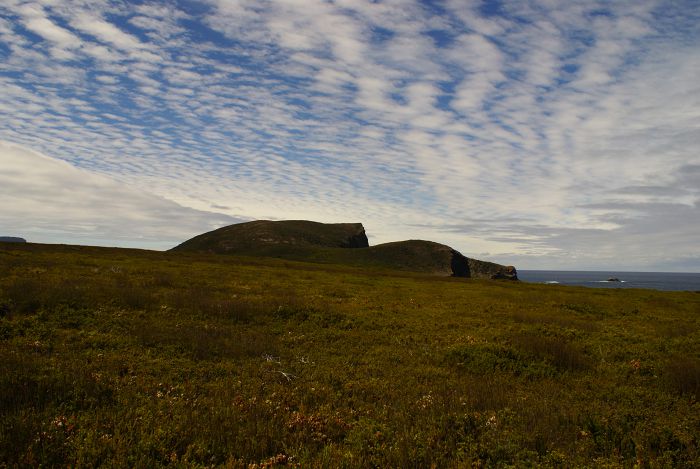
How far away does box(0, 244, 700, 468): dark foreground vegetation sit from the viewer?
23.3ft

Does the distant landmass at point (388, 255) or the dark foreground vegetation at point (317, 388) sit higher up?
the distant landmass at point (388, 255)

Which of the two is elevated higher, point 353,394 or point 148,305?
point 148,305

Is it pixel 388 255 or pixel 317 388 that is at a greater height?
pixel 388 255

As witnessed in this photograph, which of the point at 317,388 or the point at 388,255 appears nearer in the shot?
the point at 317,388

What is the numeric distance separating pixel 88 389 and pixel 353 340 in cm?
1070

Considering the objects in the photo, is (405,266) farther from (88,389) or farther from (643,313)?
(88,389)

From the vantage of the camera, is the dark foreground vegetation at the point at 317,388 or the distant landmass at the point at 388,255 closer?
the dark foreground vegetation at the point at 317,388

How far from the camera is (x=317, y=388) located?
35.9 feet

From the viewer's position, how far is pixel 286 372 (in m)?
12.4

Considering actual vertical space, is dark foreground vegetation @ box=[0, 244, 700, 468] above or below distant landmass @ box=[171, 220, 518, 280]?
below

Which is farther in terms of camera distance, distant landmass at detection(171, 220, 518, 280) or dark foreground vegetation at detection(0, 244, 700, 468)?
distant landmass at detection(171, 220, 518, 280)

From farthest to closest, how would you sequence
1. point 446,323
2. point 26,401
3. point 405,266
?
point 405,266 < point 446,323 < point 26,401

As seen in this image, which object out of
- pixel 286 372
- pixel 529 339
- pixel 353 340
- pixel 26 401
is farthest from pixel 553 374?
pixel 26 401

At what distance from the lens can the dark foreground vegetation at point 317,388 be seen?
23.3 ft
